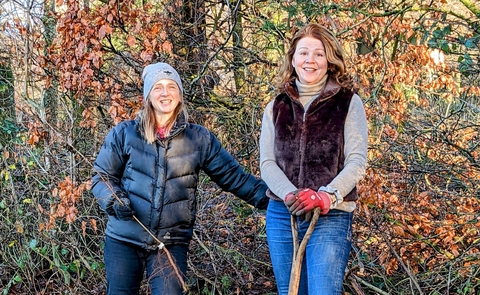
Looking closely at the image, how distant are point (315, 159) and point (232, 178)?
35.8 inches

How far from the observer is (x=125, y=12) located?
5199mm

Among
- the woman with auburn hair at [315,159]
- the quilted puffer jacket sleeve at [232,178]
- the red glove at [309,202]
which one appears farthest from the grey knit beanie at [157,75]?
the red glove at [309,202]

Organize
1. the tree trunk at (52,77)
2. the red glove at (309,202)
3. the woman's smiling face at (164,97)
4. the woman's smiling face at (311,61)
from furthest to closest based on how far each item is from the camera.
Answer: the tree trunk at (52,77) → the woman's smiling face at (164,97) → the woman's smiling face at (311,61) → the red glove at (309,202)

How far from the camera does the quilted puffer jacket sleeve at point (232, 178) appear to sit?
11.8 feet

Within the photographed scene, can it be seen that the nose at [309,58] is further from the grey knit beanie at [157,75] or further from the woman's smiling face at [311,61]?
the grey knit beanie at [157,75]

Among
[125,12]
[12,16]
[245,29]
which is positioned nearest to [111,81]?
[125,12]

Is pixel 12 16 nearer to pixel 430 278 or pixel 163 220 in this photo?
pixel 163 220

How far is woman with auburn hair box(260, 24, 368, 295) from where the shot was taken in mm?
2787

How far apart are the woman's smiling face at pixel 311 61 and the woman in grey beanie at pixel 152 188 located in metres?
0.86

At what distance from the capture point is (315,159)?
2908 millimetres

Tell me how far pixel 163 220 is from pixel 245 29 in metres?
3.45

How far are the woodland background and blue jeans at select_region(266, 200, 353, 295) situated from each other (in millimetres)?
1604

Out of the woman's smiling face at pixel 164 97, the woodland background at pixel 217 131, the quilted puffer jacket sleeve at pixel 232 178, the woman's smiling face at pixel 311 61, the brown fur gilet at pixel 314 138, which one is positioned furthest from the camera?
the woodland background at pixel 217 131

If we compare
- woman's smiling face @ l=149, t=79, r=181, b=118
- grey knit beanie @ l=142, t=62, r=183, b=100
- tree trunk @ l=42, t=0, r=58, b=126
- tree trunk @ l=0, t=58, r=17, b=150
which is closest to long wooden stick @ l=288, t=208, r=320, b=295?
woman's smiling face @ l=149, t=79, r=181, b=118
